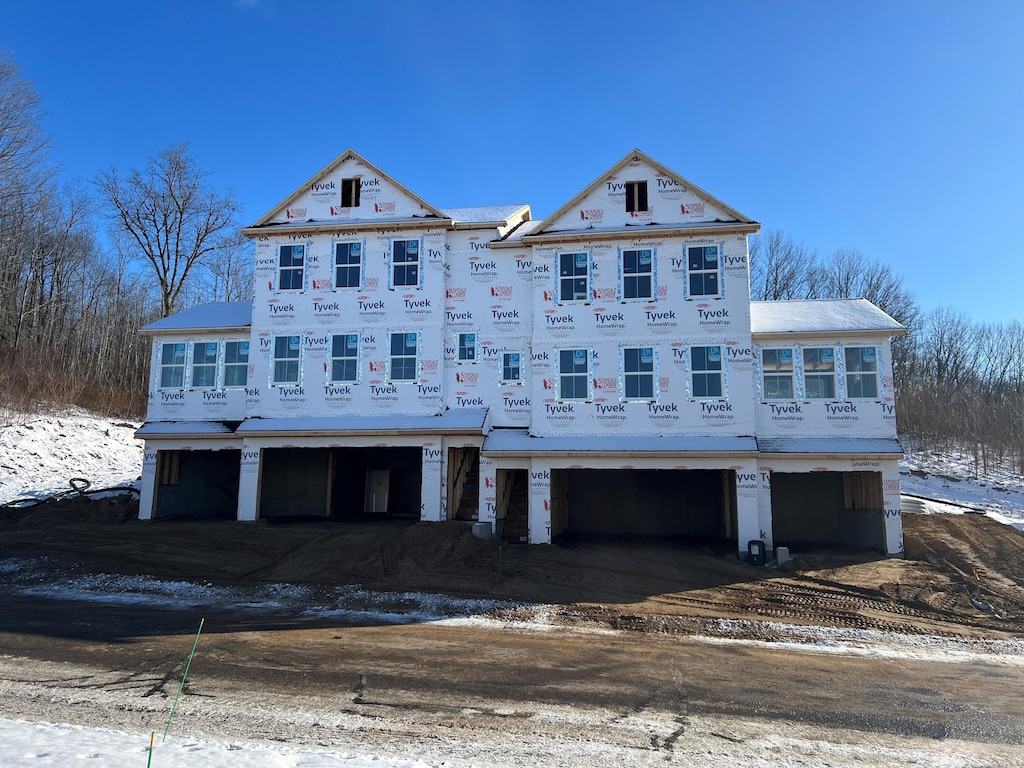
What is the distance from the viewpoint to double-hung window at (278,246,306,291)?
70.7 ft

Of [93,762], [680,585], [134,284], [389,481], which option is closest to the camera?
[93,762]

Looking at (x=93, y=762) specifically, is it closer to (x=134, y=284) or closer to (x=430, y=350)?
(x=430, y=350)

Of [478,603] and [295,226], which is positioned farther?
[295,226]

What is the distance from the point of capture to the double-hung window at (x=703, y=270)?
19.2m

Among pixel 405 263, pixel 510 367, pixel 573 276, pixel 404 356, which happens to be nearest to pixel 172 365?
pixel 404 356

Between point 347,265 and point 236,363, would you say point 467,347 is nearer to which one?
point 347,265

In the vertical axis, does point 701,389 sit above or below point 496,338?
below

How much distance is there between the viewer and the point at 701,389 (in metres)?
19.0

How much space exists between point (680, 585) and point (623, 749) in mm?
8987

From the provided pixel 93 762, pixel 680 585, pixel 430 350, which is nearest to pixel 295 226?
pixel 430 350

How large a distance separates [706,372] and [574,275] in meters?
4.67

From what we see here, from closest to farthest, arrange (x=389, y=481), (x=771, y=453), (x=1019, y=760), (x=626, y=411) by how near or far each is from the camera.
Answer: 1. (x=1019, y=760)
2. (x=771, y=453)
3. (x=626, y=411)
4. (x=389, y=481)


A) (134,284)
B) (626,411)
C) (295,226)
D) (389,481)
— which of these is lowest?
(389,481)

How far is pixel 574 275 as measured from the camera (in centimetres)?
1995
